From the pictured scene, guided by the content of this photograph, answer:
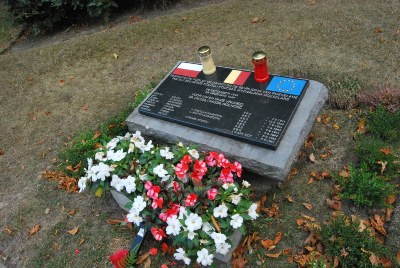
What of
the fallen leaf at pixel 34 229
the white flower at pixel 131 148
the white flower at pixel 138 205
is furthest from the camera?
the fallen leaf at pixel 34 229

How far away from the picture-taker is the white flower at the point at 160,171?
9.48 feet

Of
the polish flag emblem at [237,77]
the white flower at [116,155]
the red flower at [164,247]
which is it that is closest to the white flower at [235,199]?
the red flower at [164,247]

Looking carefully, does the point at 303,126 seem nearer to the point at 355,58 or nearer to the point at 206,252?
the point at 206,252

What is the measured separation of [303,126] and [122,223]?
1800 mm

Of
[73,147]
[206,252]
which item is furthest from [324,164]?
[73,147]

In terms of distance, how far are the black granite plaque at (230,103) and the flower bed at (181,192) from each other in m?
0.35

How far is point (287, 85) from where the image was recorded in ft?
11.5

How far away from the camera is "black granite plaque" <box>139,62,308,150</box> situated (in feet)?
10.5

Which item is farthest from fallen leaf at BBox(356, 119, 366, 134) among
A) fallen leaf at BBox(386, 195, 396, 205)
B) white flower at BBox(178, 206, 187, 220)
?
white flower at BBox(178, 206, 187, 220)

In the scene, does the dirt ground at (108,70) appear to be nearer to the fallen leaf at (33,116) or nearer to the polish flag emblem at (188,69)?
the fallen leaf at (33,116)

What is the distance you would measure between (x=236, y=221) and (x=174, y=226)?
462mm

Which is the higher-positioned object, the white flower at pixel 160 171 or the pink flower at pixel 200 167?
the white flower at pixel 160 171

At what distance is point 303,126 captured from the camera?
3.16m

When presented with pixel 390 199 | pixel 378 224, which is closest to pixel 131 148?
pixel 378 224
